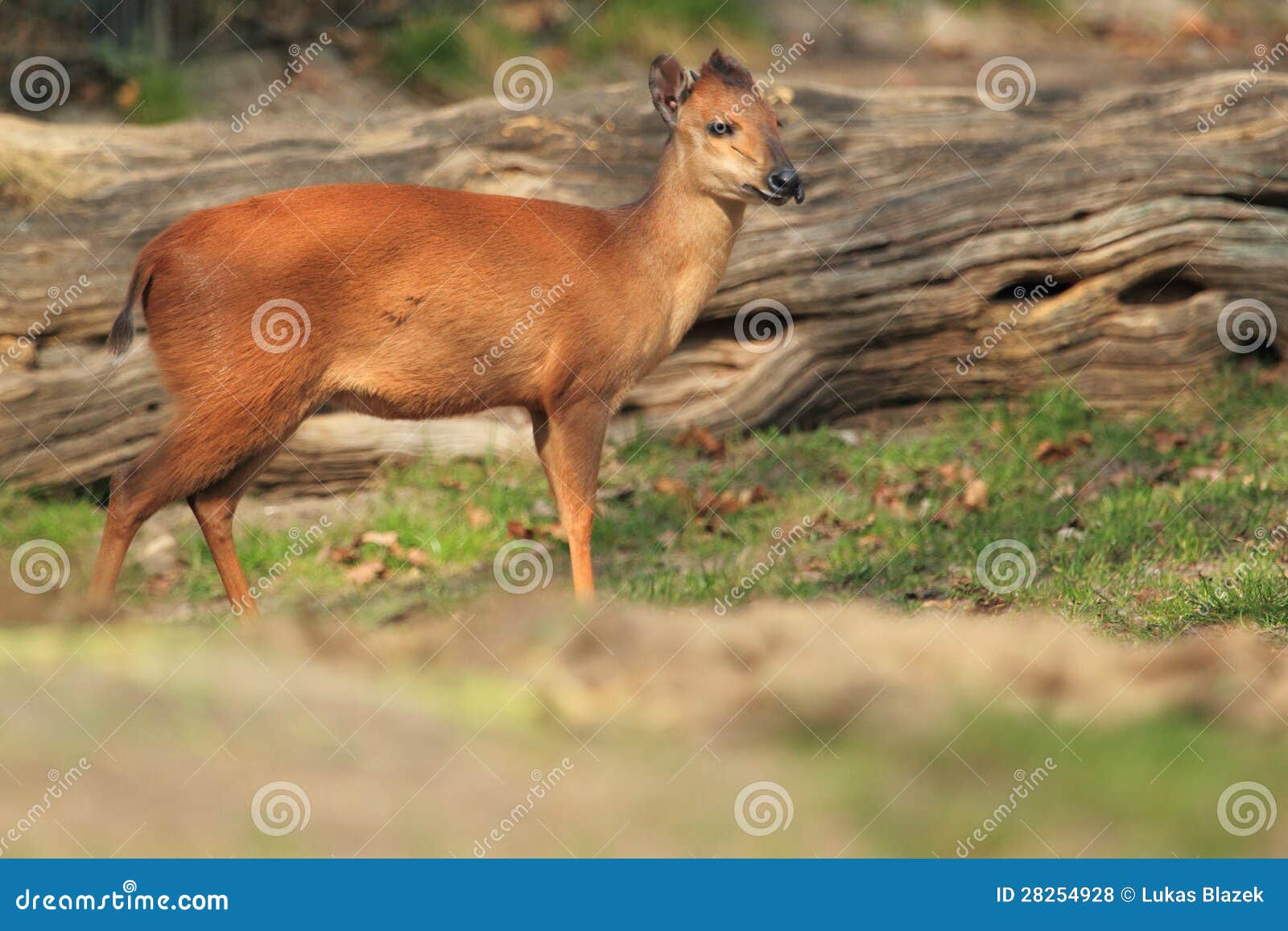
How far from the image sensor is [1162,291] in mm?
9406

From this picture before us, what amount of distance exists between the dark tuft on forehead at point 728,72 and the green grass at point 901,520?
2.29 meters

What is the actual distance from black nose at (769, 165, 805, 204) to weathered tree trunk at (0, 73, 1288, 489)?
9.42 ft

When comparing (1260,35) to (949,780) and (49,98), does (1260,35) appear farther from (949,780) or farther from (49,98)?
(949,780)

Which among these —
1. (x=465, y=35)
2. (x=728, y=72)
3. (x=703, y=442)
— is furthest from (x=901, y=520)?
(x=465, y=35)

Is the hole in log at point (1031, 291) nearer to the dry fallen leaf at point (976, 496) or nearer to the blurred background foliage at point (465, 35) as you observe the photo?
the dry fallen leaf at point (976, 496)

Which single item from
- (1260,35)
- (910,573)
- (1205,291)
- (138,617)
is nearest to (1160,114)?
(1205,291)

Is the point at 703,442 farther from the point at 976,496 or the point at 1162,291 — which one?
the point at 1162,291

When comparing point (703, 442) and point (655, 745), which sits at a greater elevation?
point (703, 442)

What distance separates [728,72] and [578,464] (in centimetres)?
192

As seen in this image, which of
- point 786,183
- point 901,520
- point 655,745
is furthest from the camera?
point 901,520

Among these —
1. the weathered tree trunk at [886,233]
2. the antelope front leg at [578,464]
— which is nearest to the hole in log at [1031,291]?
the weathered tree trunk at [886,233]

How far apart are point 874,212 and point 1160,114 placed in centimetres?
214

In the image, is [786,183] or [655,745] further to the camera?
[786,183]

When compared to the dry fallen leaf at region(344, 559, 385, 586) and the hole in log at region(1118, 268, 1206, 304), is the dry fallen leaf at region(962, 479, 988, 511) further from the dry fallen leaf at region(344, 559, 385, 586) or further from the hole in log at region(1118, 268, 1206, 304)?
the dry fallen leaf at region(344, 559, 385, 586)
